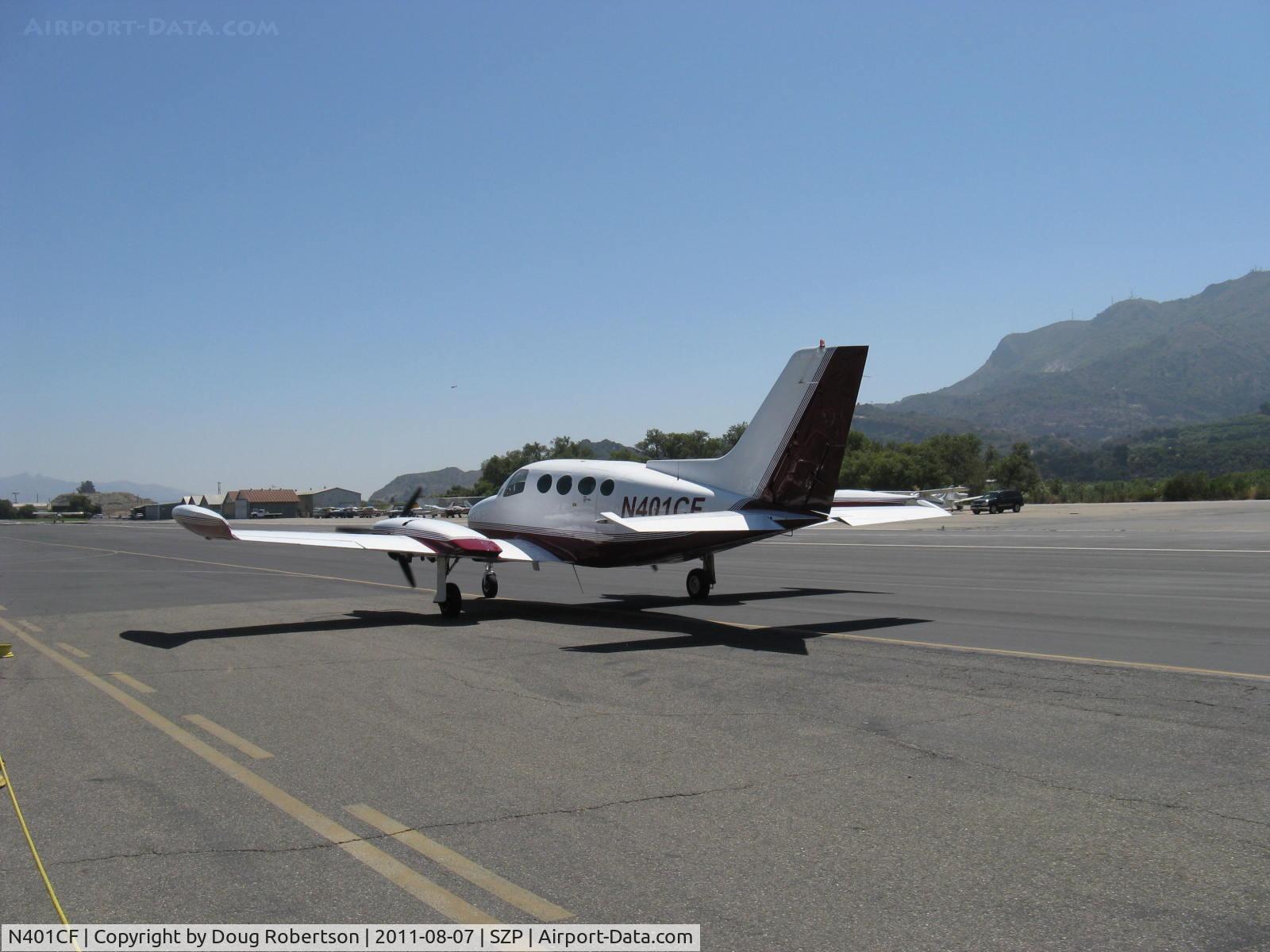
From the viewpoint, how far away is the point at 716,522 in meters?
16.6

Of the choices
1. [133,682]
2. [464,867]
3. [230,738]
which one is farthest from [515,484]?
[464,867]

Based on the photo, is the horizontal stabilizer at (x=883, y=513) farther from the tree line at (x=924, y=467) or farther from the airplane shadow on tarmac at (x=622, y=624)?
the tree line at (x=924, y=467)

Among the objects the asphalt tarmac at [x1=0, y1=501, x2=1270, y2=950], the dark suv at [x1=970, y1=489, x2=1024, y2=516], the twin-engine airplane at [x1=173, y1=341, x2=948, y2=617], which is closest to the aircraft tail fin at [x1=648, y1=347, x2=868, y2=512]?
the twin-engine airplane at [x1=173, y1=341, x2=948, y2=617]

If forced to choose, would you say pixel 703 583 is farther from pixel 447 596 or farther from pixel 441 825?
pixel 441 825

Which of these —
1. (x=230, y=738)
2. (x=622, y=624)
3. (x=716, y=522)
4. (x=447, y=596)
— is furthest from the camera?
(x=447, y=596)

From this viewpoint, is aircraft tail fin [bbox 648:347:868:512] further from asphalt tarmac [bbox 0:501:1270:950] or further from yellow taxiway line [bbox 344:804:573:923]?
yellow taxiway line [bbox 344:804:573:923]

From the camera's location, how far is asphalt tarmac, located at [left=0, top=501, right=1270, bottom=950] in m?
5.00

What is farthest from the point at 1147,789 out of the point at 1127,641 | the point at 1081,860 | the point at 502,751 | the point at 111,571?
the point at 111,571

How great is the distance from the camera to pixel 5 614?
20.8 meters

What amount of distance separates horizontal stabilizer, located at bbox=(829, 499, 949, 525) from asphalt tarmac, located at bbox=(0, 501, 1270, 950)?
1855mm

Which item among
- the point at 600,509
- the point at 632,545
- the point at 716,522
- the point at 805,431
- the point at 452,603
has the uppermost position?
the point at 805,431

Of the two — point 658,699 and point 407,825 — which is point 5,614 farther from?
point 407,825

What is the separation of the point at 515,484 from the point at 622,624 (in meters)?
5.22

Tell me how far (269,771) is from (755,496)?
38.2 feet
